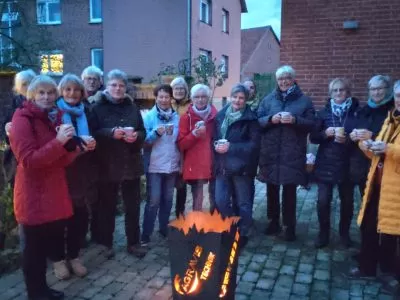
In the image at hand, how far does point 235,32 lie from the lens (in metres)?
28.8

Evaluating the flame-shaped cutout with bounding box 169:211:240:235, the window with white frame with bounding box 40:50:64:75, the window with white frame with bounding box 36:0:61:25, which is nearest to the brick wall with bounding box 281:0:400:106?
the flame-shaped cutout with bounding box 169:211:240:235

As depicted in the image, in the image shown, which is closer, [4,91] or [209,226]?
[209,226]

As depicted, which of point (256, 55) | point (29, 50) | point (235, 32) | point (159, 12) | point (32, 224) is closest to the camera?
point (32, 224)

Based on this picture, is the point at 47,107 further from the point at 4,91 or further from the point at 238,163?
the point at 4,91

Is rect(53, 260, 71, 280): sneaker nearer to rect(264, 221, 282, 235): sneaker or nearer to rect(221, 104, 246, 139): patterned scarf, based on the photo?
rect(221, 104, 246, 139): patterned scarf

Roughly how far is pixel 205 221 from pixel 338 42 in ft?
16.8

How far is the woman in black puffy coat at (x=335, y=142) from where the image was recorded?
4.43 meters

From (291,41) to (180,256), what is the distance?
5.42 metres

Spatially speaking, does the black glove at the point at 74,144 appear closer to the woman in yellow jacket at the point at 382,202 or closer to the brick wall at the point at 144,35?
the woman in yellow jacket at the point at 382,202

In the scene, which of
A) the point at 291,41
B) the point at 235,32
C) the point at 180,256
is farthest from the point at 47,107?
the point at 235,32

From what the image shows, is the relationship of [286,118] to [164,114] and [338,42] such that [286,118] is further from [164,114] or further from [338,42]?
[338,42]

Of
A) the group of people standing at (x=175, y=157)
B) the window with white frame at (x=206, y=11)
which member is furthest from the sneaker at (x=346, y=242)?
the window with white frame at (x=206, y=11)

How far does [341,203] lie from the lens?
15.6 feet

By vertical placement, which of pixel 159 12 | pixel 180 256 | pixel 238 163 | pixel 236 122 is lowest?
pixel 180 256
